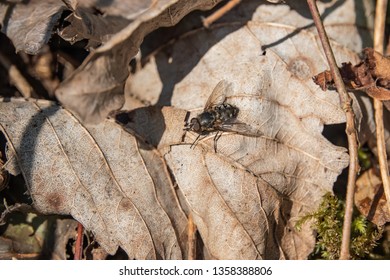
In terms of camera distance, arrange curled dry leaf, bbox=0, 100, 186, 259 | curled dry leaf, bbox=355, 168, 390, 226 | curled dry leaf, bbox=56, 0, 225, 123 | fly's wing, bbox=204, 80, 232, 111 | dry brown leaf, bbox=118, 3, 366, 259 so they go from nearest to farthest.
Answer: curled dry leaf, bbox=56, 0, 225, 123
curled dry leaf, bbox=0, 100, 186, 259
dry brown leaf, bbox=118, 3, 366, 259
fly's wing, bbox=204, 80, 232, 111
curled dry leaf, bbox=355, 168, 390, 226

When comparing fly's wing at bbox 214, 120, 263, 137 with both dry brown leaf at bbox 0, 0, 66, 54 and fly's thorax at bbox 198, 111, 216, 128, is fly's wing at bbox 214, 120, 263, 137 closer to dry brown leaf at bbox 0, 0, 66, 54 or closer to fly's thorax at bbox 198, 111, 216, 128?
fly's thorax at bbox 198, 111, 216, 128

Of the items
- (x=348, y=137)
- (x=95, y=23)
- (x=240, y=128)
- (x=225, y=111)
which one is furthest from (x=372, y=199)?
(x=95, y=23)

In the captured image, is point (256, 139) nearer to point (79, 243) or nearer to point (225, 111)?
point (225, 111)

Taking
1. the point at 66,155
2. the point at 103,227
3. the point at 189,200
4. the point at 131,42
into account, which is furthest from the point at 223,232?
the point at 131,42

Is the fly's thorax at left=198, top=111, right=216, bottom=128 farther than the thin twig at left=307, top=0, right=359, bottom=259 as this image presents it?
Yes

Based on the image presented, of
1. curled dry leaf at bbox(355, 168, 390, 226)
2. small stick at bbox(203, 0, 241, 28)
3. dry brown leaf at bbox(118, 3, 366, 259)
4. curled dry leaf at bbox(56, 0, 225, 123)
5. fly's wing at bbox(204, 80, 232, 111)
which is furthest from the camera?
small stick at bbox(203, 0, 241, 28)

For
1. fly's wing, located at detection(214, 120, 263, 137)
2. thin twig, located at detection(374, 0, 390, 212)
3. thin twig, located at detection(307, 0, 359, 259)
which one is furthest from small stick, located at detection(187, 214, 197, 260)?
thin twig, located at detection(374, 0, 390, 212)

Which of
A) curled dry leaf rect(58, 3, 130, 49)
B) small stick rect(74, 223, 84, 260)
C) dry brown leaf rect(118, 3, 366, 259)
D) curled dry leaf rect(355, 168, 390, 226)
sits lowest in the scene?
small stick rect(74, 223, 84, 260)
